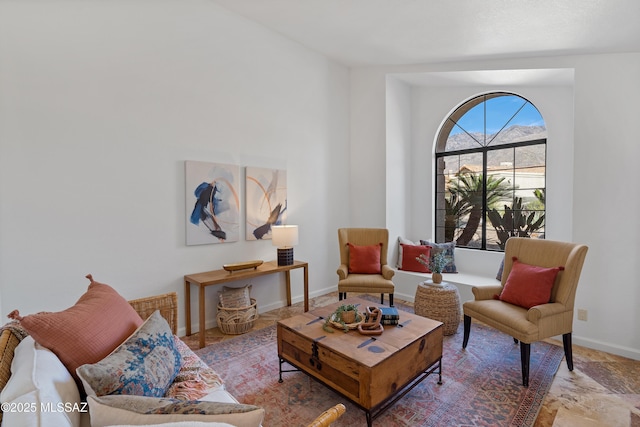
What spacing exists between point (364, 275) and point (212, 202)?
1952 mm

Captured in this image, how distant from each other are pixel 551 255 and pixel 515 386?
Answer: 1138mm

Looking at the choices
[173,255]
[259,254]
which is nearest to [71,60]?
[173,255]

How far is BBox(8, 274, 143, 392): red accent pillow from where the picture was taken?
121cm

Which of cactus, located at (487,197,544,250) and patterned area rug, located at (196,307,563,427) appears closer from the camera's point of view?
patterned area rug, located at (196,307,563,427)

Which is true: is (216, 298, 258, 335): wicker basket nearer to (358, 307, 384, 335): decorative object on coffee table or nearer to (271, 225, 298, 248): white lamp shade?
(271, 225, 298, 248): white lamp shade

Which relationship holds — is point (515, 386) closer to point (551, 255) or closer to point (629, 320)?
point (551, 255)

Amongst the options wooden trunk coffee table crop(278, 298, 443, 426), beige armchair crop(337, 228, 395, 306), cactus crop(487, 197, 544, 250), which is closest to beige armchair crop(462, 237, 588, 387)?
wooden trunk coffee table crop(278, 298, 443, 426)

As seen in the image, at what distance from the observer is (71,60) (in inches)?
98.0

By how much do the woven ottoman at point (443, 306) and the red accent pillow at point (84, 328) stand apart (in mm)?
2579

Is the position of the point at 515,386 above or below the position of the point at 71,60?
below

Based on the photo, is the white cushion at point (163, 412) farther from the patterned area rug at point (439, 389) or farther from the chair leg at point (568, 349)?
the chair leg at point (568, 349)

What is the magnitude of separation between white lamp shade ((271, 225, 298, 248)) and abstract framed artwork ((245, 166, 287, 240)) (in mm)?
219

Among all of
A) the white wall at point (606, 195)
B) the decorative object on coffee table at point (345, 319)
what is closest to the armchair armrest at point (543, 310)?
the white wall at point (606, 195)

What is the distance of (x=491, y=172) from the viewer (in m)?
4.39
